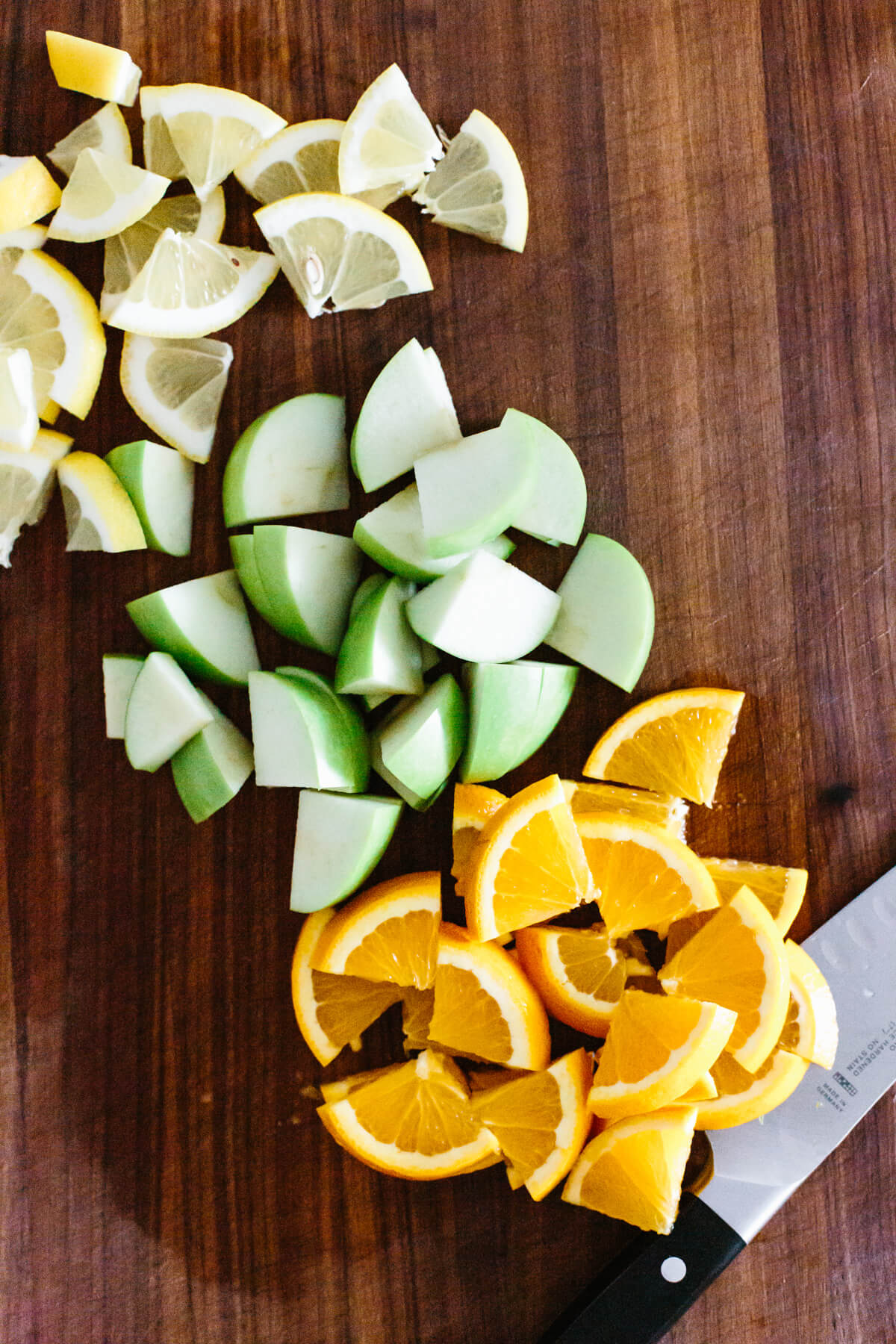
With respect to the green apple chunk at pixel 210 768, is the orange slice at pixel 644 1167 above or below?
below

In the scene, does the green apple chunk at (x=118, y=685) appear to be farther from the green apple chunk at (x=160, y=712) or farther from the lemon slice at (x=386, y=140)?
the lemon slice at (x=386, y=140)

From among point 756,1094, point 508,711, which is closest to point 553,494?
point 508,711

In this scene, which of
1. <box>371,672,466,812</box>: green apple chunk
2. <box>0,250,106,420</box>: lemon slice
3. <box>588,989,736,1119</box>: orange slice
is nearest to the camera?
<box>588,989,736,1119</box>: orange slice

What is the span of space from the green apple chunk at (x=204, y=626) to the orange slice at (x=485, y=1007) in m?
0.57

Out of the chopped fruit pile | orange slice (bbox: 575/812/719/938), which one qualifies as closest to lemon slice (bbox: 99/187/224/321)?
the chopped fruit pile

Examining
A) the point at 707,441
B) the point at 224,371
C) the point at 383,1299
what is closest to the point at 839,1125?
the point at 383,1299

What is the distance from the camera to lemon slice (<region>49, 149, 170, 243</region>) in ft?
5.14

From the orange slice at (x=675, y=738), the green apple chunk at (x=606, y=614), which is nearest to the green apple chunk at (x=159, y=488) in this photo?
the green apple chunk at (x=606, y=614)

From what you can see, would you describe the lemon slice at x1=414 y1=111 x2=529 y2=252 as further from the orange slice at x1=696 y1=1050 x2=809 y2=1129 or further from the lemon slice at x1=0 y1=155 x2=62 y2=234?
the orange slice at x1=696 y1=1050 x2=809 y2=1129

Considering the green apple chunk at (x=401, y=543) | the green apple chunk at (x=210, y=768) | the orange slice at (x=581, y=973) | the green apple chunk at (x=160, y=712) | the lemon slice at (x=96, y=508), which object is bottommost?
the orange slice at (x=581, y=973)

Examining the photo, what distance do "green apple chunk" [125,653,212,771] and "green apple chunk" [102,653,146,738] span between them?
41 millimetres

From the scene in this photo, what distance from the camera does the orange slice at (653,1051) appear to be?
138 centimetres

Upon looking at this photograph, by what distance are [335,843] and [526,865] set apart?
0.98 ft

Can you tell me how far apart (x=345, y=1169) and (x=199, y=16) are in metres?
1.93
